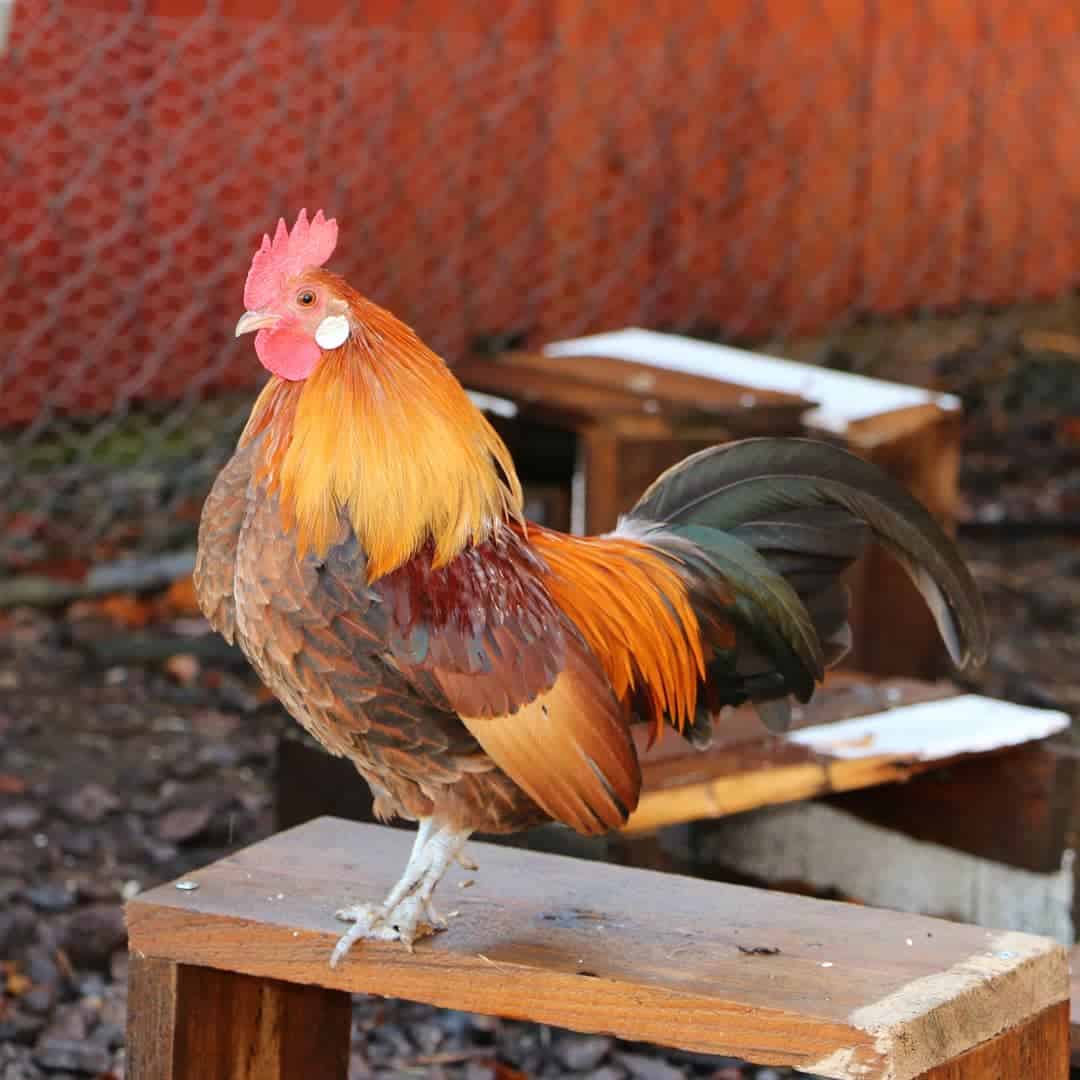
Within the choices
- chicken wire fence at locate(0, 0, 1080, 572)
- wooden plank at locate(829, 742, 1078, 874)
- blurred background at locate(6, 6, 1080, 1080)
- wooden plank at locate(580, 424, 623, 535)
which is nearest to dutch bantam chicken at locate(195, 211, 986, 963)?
wooden plank at locate(829, 742, 1078, 874)

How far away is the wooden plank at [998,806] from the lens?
308 centimetres

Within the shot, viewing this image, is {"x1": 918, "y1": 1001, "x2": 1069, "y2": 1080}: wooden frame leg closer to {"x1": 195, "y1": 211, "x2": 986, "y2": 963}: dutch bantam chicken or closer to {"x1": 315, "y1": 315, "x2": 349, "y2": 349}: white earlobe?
{"x1": 195, "y1": 211, "x2": 986, "y2": 963}: dutch bantam chicken

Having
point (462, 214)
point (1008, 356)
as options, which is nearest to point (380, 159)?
point (462, 214)

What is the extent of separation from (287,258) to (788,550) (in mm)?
685

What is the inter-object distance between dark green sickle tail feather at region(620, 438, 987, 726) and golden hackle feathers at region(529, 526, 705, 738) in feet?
0.13

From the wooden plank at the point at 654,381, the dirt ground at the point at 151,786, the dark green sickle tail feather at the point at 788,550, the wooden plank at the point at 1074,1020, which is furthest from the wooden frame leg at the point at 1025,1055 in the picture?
the wooden plank at the point at 654,381

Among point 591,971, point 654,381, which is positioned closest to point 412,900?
point 591,971

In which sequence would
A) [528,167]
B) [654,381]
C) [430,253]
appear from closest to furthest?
[654,381] < [430,253] < [528,167]

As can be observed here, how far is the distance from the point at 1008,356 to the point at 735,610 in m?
4.92

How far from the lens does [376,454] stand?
1.86 m

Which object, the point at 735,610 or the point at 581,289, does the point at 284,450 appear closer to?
the point at 735,610

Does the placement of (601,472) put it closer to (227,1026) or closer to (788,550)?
(788,550)

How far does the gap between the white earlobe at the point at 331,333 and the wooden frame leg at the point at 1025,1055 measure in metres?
0.93

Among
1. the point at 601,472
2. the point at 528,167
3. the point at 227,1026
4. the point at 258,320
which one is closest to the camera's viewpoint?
the point at 258,320
